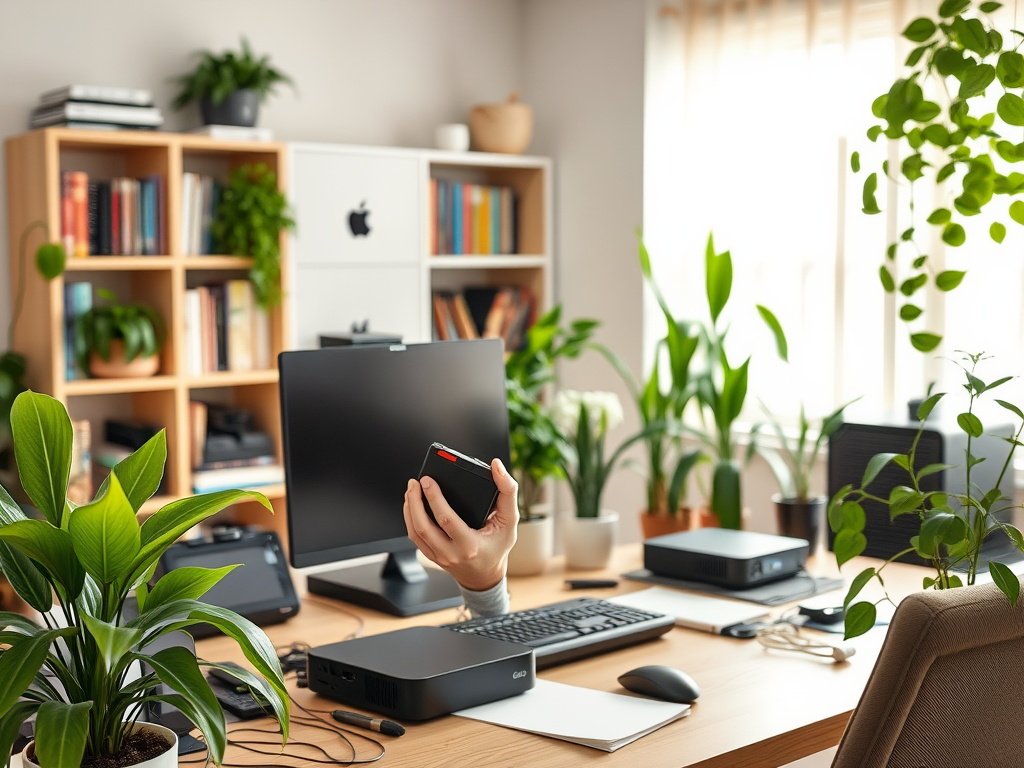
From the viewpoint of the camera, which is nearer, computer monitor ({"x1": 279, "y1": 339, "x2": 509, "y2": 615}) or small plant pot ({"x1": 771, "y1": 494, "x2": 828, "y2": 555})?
computer monitor ({"x1": 279, "y1": 339, "x2": 509, "y2": 615})

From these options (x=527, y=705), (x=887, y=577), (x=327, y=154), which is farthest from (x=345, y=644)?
(x=327, y=154)

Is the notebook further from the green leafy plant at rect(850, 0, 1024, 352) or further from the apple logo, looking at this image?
the apple logo

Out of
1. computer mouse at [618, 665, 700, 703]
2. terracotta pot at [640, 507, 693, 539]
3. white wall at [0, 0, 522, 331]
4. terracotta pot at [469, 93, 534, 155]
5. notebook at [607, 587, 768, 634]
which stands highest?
white wall at [0, 0, 522, 331]

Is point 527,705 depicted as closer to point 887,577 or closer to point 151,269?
point 887,577

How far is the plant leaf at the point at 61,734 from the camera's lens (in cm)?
90

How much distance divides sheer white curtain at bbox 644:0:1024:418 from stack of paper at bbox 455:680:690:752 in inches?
85.0

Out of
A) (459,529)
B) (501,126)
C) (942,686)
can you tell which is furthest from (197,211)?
(942,686)

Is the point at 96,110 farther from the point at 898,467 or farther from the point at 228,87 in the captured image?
the point at 898,467

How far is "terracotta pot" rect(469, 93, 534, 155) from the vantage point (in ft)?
13.9

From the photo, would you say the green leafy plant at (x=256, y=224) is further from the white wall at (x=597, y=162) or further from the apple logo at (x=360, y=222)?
the white wall at (x=597, y=162)

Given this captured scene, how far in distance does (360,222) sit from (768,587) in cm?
229

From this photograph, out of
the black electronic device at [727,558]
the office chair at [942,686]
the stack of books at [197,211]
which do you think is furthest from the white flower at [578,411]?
the stack of books at [197,211]

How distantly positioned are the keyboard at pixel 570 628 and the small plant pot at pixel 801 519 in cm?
75

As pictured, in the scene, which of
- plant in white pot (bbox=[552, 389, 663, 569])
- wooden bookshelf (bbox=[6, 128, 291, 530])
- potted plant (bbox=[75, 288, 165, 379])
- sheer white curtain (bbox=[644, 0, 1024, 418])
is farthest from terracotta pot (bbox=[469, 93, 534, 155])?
plant in white pot (bbox=[552, 389, 663, 569])
